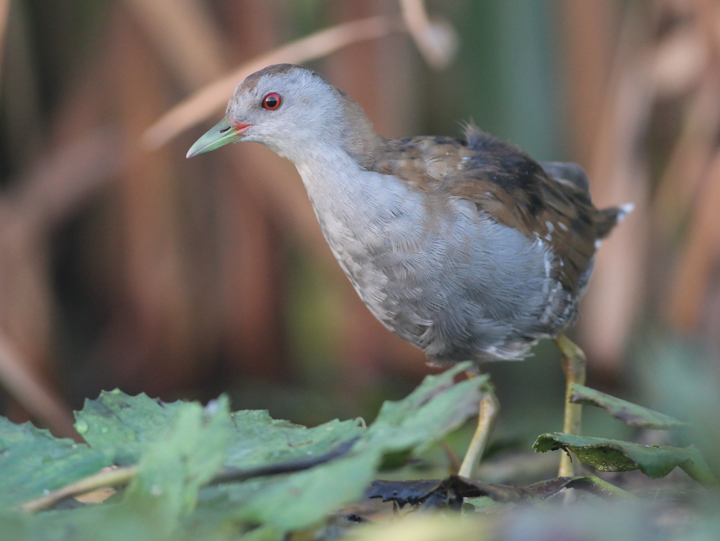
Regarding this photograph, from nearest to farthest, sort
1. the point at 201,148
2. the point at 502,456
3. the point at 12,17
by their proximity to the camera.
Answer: the point at 201,148 → the point at 502,456 → the point at 12,17

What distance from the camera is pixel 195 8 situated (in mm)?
→ 2350

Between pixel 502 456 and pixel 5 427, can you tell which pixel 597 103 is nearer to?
pixel 502 456

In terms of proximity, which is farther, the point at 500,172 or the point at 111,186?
the point at 111,186

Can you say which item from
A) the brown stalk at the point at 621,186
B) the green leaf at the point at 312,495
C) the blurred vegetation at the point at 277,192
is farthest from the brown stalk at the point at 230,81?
the green leaf at the point at 312,495

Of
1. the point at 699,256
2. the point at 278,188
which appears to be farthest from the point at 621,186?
the point at 278,188

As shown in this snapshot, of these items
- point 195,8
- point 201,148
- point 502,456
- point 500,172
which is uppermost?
point 195,8

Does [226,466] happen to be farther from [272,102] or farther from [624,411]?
[272,102]

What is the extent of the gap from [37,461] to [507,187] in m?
1.22

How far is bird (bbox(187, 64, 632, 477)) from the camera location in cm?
147

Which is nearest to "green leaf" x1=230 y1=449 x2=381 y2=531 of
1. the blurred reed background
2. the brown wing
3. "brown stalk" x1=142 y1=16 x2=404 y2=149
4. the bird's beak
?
the brown wing

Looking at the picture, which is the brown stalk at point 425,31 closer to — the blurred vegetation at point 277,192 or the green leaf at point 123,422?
the blurred vegetation at point 277,192

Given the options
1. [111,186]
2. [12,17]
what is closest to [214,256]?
[111,186]

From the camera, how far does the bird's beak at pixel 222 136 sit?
1.58 m

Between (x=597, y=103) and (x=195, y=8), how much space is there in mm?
1288
